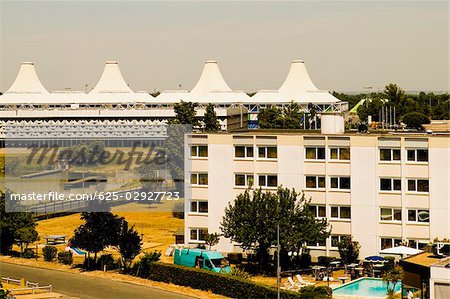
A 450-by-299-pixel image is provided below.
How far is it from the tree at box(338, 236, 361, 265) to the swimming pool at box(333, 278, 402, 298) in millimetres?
3230

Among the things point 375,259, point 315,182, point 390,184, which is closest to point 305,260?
point 375,259

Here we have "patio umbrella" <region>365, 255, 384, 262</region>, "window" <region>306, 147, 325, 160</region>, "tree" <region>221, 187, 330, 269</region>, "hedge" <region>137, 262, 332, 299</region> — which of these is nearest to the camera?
"hedge" <region>137, 262, 332, 299</region>

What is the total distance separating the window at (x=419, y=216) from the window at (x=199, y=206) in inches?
460

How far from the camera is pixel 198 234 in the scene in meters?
47.6

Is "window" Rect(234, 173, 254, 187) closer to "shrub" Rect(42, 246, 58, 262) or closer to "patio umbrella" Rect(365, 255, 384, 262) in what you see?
"patio umbrella" Rect(365, 255, 384, 262)

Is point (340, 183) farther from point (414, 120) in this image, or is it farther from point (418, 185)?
point (414, 120)

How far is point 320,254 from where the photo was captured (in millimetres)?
44938

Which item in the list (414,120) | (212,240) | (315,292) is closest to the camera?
(315,292)

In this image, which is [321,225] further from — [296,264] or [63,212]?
[63,212]

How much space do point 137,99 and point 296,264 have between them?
123698 mm

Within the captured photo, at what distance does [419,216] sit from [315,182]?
5.99 meters

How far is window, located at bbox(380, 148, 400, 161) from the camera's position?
4369 cm

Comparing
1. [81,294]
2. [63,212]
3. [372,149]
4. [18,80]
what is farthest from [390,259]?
[18,80]

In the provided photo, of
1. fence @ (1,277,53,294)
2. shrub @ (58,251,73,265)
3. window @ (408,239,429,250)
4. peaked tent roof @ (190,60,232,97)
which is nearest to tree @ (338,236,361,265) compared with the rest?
window @ (408,239,429,250)
